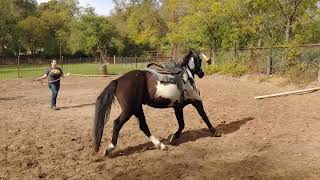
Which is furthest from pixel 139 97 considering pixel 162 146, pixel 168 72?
pixel 162 146

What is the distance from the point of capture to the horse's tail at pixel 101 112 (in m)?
7.25

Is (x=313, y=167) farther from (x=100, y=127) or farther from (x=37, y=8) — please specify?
(x=37, y=8)

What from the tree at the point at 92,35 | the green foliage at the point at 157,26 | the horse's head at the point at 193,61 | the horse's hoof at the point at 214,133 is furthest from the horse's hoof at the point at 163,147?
the tree at the point at 92,35

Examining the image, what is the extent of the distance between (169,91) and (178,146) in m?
1.14

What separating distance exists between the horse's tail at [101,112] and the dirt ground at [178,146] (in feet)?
1.27

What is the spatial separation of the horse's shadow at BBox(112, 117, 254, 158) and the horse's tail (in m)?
0.48

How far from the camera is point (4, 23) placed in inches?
2490

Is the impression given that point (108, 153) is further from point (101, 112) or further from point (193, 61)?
point (193, 61)

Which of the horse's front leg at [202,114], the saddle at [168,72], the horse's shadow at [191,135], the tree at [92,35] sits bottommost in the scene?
the horse's shadow at [191,135]

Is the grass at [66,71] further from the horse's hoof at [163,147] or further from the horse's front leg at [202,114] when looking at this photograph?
the horse's hoof at [163,147]

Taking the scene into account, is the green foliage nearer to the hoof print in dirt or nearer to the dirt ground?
the dirt ground

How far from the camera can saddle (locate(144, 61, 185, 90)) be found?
312 inches

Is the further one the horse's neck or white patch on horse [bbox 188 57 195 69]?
white patch on horse [bbox 188 57 195 69]

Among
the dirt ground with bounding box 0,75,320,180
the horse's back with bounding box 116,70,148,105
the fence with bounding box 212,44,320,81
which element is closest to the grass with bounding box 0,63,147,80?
the fence with bounding box 212,44,320,81
